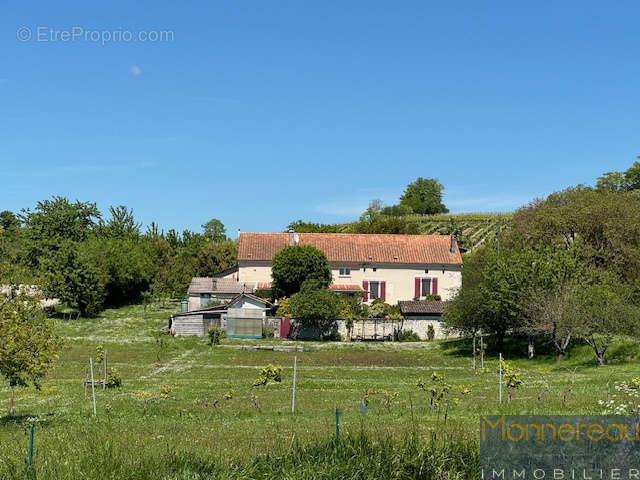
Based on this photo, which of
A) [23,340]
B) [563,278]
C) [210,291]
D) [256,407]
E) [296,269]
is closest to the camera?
[23,340]

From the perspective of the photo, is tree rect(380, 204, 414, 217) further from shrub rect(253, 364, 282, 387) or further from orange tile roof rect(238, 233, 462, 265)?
shrub rect(253, 364, 282, 387)

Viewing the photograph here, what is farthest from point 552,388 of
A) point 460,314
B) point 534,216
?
point 534,216

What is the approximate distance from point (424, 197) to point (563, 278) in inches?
4765

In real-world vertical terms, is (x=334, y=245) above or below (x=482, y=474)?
above

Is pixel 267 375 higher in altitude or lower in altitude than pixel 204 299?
lower

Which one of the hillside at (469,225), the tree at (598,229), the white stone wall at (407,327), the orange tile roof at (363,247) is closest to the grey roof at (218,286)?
the orange tile roof at (363,247)

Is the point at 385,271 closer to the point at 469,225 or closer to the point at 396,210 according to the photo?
the point at 469,225

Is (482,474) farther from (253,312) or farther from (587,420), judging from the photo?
(253,312)

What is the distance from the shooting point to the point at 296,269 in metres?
57.5

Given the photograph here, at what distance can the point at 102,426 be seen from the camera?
18.3m

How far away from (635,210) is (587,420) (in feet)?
151

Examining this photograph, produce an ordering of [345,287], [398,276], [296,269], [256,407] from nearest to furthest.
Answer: [256,407] < [296,269] < [345,287] < [398,276]

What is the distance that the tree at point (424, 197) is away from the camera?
15512 centimetres

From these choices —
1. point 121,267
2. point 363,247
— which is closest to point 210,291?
point 121,267
